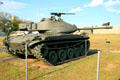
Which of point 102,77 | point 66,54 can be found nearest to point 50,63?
point 66,54

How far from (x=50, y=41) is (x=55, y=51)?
116 centimetres

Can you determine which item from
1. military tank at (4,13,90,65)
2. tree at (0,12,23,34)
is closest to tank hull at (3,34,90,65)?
military tank at (4,13,90,65)

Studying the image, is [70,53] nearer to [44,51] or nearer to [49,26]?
[49,26]

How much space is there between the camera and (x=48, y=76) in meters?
7.13

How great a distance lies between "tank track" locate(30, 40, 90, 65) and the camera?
348 inches

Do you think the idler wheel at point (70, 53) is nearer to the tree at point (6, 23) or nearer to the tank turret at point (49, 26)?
the tank turret at point (49, 26)

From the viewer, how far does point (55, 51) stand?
1033 centimetres

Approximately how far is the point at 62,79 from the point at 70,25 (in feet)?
→ 21.9

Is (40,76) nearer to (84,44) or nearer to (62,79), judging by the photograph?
(62,79)

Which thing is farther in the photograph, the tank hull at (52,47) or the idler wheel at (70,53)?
the idler wheel at (70,53)

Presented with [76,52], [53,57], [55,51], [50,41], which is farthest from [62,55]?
[76,52]

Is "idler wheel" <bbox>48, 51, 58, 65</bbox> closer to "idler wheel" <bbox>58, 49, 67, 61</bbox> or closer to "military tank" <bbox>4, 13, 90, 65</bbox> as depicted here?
"military tank" <bbox>4, 13, 90, 65</bbox>

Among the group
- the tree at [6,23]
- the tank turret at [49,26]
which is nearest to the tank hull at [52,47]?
the tank turret at [49,26]

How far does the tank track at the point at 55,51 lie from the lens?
8.83 meters
